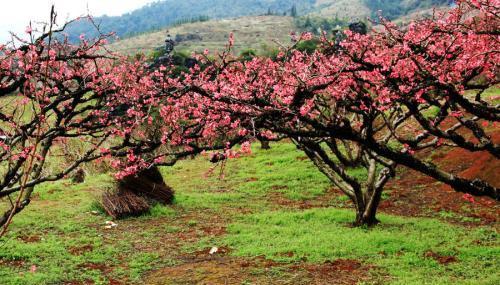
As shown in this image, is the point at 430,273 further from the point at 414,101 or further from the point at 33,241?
the point at 33,241

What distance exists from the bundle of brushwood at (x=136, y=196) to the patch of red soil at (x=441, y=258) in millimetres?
9409

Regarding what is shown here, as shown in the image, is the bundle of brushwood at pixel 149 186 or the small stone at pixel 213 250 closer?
the small stone at pixel 213 250

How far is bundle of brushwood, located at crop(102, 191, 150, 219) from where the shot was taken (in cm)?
1725

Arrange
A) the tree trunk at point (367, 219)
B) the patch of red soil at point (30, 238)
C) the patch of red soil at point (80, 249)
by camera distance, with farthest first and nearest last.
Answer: the tree trunk at point (367, 219)
the patch of red soil at point (30, 238)
the patch of red soil at point (80, 249)

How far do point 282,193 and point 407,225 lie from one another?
7059mm

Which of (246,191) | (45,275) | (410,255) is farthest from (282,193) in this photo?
(45,275)

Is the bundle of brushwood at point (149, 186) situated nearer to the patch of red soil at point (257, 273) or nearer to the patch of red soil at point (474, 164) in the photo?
the patch of red soil at point (257, 273)

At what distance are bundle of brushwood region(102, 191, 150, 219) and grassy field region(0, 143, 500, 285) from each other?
52 centimetres

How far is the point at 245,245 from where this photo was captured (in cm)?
1308

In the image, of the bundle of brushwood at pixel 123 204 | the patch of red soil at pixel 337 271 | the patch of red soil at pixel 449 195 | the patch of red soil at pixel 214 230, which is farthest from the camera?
the bundle of brushwood at pixel 123 204

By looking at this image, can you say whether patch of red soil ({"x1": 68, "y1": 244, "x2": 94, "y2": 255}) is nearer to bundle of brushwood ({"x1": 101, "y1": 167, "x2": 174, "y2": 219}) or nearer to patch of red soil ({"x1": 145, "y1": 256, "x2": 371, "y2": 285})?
patch of red soil ({"x1": 145, "y1": 256, "x2": 371, "y2": 285})

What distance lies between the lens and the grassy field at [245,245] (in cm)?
1062

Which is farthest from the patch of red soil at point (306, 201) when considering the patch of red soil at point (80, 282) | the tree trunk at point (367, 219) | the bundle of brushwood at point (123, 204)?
the patch of red soil at point (80, 282)

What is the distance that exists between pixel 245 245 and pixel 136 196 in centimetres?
648
